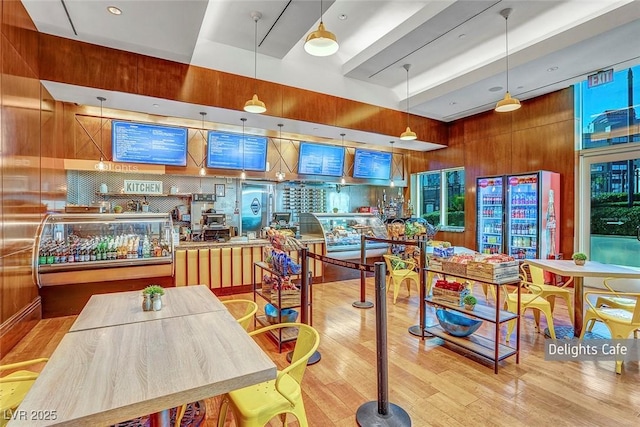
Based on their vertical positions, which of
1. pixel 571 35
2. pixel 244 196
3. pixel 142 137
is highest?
pixel 571 35

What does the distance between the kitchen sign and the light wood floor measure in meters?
2.84

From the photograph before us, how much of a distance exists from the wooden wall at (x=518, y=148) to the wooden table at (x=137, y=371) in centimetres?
635

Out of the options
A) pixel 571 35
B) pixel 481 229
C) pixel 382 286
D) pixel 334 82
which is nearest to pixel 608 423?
pixel 382 286

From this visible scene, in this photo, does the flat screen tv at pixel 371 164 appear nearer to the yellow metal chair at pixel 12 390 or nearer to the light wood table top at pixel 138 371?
the light wood table top at pixel 138 371

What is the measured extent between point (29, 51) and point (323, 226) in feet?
15.5

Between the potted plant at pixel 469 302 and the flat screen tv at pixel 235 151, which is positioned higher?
the flat screen tv at pixel 235 151

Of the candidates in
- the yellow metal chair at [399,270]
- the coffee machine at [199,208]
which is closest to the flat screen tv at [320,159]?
the coffee machine at [199,208]

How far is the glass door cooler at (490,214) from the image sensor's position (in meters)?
6.14

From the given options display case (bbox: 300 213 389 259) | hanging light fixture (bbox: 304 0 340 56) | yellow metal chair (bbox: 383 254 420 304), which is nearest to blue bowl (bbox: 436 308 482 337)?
yellow metal chair (bbox: 383 254 420 304)

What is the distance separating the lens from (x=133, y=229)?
442 cm

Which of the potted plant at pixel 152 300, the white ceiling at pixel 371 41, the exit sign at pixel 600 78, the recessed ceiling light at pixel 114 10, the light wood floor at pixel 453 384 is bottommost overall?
the light wood floor at pixel 453 384

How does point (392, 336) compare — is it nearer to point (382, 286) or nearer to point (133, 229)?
point (382, 286)

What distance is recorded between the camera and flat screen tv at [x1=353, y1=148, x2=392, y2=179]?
796cm

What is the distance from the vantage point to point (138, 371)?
52.6 inches
